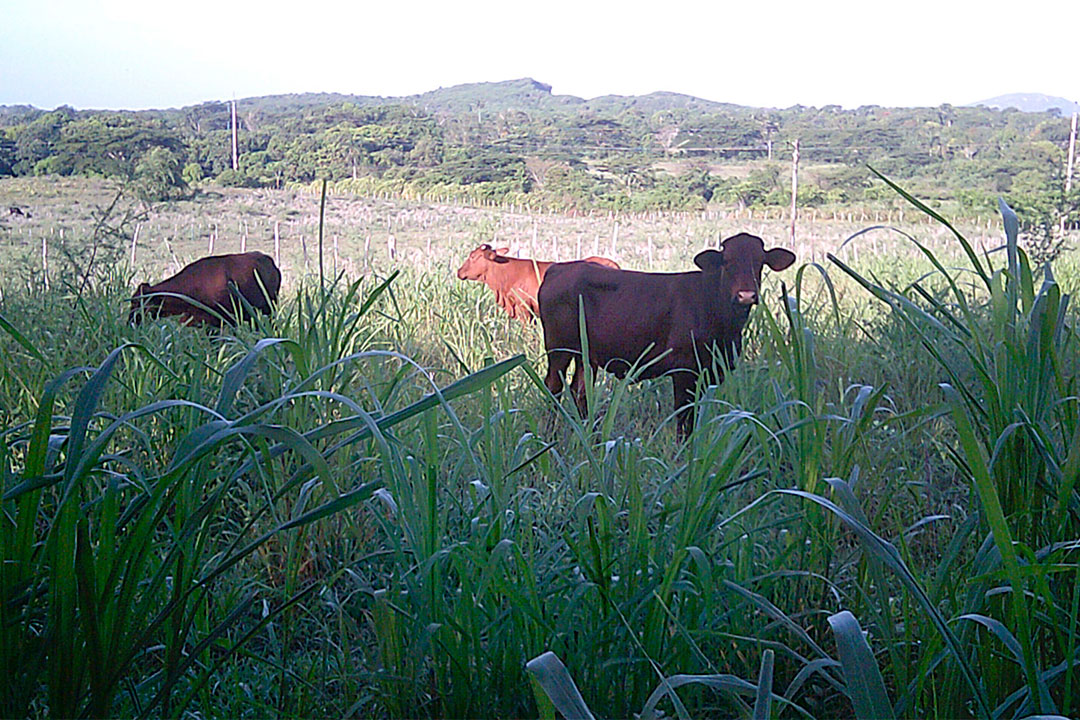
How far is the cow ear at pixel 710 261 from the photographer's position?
3.55 m

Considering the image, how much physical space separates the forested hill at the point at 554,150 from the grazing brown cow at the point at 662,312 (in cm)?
1321

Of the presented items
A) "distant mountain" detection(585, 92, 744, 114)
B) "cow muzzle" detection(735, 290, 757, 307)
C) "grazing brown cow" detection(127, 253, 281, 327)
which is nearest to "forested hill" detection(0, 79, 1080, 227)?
"distant mountain" detection(585, 92, 744, 114)

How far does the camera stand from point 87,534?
2.81 feet

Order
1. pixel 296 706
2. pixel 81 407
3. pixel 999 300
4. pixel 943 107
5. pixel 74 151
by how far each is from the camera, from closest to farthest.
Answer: pixel 81 407 < pixel 999 300 < pixel 296 706 < pixel 74 151 < pixel 943 107

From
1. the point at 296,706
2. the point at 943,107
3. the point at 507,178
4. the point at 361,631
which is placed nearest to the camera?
the point at 296,706

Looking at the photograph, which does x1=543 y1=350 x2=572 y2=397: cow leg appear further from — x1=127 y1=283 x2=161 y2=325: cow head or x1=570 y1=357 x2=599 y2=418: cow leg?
x1=127 y1=283 x2=161 y2=325: cow head

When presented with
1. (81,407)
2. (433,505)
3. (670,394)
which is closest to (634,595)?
(433,505)

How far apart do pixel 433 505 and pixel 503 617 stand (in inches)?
6.9

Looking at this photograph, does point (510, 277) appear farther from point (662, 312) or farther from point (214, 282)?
point (662, 312)

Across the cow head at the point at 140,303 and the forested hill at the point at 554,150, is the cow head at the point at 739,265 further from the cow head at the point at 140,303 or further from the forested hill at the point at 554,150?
the forested hill at the point at 554,150

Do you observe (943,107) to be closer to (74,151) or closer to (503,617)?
(74,151)

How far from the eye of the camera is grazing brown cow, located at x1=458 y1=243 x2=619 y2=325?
5414 mm

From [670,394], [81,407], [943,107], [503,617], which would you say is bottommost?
[670,394]

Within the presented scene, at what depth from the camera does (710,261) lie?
358 cm
